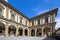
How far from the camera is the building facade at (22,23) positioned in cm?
2025

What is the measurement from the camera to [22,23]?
1118 inches

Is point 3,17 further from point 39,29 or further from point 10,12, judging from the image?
point 39,29

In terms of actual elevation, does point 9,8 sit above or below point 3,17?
above

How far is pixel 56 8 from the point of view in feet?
87.4

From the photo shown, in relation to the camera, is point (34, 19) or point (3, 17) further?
point (34, 19)

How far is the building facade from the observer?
20248mm

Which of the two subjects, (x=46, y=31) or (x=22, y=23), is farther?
(x=22, y=23)

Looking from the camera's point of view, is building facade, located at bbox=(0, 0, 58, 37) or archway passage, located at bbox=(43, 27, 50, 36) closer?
building facade, located at bbox=(0, 0, 58, 37)

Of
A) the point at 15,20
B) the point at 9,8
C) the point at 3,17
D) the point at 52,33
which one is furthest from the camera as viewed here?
the point at 52,33

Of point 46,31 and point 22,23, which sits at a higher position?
point 22,23

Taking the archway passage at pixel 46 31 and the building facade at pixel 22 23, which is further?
the archway passage at pixel 46 31

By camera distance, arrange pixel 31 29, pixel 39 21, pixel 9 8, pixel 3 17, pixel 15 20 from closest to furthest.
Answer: pixel 3 17
pixel 9 8
pixel 15 20
pixel 39 21
pixel 31 29

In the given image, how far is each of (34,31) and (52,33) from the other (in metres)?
6.23

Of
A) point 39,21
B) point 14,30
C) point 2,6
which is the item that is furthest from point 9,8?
point 39,21
